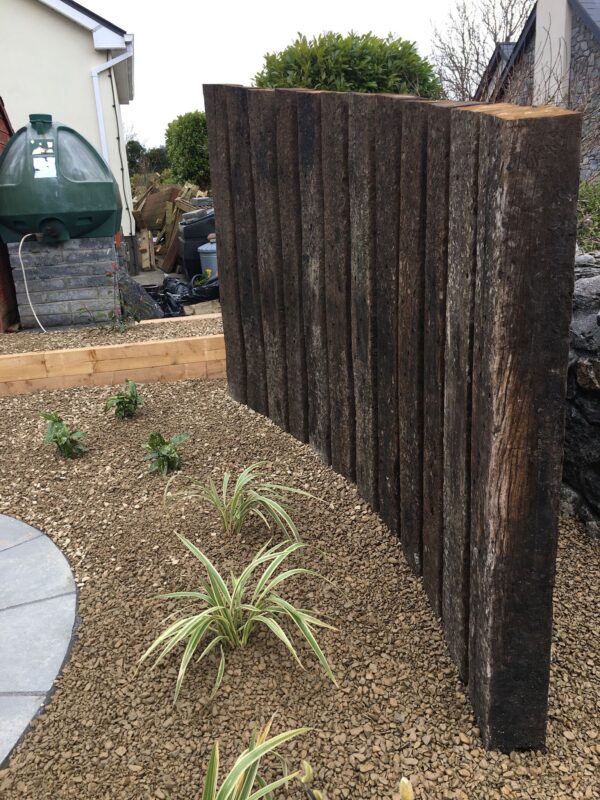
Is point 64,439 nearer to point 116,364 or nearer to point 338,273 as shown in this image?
Result: point 116,364

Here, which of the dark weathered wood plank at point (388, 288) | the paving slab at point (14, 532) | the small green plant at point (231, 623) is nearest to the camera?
the small green plant at point (231, 623)

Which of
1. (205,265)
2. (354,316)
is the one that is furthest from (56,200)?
(354,316)

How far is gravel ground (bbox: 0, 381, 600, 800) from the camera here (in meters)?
1.94

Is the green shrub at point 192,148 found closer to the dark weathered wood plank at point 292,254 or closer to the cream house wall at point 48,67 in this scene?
the cream house wall at point 48,67

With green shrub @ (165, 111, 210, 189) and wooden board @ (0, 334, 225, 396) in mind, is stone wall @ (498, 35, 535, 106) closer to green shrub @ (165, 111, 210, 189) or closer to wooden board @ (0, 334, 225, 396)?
wooden board @ (0, 334, 225, 396)

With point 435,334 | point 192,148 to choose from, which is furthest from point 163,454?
point 192,148

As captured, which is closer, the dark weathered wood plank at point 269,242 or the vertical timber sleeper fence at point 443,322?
the vertical timber sleeper fence at point 443,322

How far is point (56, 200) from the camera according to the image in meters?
6.63

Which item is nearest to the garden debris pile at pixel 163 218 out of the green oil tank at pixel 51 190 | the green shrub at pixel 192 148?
the green shrub at pixel 192 148

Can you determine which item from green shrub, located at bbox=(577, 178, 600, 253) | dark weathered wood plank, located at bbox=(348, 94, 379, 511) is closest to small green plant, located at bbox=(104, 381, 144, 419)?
dark weathered wood plank, located at bbox=(348, 94, 379, 511)

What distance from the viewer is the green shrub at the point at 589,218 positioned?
620 centimetres

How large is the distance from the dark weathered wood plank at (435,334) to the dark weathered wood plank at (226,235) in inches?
71.9

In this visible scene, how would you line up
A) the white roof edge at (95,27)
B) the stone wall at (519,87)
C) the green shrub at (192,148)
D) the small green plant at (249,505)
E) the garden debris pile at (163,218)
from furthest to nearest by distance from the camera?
the green shrub at (192,148)
the garden debris pile at (163,218)
the white roof edge at (95,27)
the stone wall at (519,87)
the small green plant at (249,505)

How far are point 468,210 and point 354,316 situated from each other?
1037 mm
